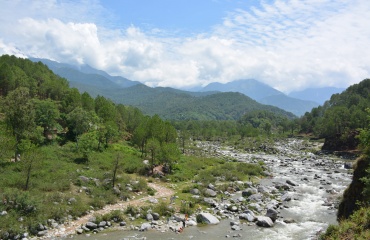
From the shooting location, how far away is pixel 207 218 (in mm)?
30797

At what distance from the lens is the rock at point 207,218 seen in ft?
100

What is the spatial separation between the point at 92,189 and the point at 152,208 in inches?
344

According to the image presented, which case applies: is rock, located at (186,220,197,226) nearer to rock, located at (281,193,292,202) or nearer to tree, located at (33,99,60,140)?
rock, located at (281,193,292,202)

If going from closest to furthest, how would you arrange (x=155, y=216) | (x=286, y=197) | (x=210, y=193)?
(x=155, y=216), (x=210, y=193), (x=286, y=197)

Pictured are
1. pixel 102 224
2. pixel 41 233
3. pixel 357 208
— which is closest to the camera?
pixel 357 208

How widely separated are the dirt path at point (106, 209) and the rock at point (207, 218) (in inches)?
307

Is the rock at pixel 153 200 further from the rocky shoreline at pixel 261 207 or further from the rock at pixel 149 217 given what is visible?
the rock at pixel 149 217

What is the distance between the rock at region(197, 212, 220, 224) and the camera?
100ft

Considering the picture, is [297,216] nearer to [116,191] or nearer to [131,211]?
[131,211]

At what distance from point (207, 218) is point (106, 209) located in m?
11.3

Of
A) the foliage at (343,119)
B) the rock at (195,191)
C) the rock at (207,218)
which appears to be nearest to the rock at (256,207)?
the rock at (207,218)

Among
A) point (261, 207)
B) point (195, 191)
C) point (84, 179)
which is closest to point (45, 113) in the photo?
point (84, 179)

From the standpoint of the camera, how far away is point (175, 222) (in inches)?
1193

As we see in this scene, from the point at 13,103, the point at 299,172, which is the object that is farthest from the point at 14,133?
the point at 299,172
